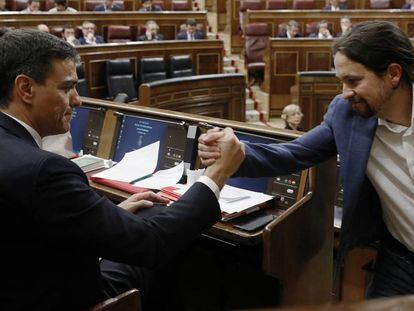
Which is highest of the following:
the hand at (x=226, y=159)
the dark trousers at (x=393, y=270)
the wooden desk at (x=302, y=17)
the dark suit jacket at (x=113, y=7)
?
the dark suit jacket at (x=113, y=7)

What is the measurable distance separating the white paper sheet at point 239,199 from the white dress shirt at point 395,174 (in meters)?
0.36

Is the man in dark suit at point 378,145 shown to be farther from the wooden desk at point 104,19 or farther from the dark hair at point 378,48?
the wooden desk at point 104,19

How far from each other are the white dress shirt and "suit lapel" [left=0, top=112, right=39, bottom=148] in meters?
0.74

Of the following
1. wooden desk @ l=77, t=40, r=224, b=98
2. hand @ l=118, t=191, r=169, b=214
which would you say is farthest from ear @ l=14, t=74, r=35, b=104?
wooden desk @ l=77, t=40, r=224, b=98

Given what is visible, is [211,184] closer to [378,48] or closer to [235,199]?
[235,199]

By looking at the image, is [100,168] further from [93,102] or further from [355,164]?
[355,164]

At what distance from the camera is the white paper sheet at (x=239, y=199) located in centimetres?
142

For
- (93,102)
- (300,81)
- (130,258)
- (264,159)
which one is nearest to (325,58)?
(300,81)

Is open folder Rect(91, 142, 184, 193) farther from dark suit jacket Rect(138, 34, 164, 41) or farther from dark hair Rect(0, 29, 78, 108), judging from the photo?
dark suit jacket Rect(138, 34, 164, 41)

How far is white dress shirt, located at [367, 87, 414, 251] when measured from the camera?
1.16 metres

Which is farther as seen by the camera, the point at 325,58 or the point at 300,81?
the point at 325,58

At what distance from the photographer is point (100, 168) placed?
188 centimetres

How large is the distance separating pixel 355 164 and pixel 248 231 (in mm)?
311

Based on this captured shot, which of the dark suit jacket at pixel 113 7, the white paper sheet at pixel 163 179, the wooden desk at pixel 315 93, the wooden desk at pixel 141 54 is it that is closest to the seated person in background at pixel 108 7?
the dark suit jacket at pixel 113 7
